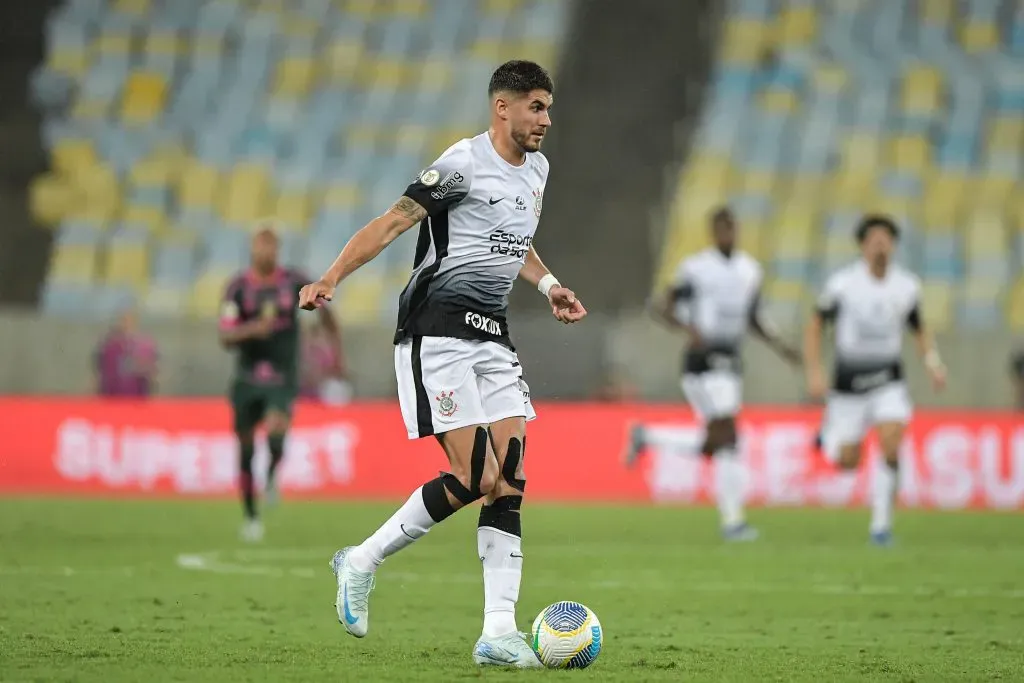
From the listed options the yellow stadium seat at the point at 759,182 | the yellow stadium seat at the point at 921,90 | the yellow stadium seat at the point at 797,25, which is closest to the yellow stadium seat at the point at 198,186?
the yellow stadium seat at the point at 759,182

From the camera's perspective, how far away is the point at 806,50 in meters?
26.3

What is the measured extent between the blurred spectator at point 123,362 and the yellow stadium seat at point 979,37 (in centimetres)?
1381

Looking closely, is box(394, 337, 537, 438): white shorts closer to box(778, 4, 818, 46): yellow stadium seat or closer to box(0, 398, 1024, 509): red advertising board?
box(0, 398, 1024, 509): red advertising board

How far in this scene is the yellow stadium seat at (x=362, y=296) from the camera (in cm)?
2232

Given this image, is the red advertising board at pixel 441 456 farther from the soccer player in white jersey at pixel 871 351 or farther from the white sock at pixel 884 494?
the white sock at pixel 884 494

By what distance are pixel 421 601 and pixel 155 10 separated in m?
20.5

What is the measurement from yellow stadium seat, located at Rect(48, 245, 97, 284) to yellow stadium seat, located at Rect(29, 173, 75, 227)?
769 mm

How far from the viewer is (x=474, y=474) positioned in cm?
674

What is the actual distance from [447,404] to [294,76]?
67.6 ft

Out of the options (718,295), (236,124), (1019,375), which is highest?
(236,124)

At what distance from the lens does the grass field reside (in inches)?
257

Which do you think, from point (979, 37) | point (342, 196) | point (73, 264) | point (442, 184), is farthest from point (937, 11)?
point (442, 184)

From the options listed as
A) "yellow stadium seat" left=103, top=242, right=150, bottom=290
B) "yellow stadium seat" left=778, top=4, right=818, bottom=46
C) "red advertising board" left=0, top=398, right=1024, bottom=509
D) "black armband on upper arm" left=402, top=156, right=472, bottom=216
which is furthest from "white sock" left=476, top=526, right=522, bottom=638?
"yellow stadium seat" left=778, top=4, right=818, bottom=46

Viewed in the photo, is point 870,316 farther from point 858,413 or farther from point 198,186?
point 198,186
